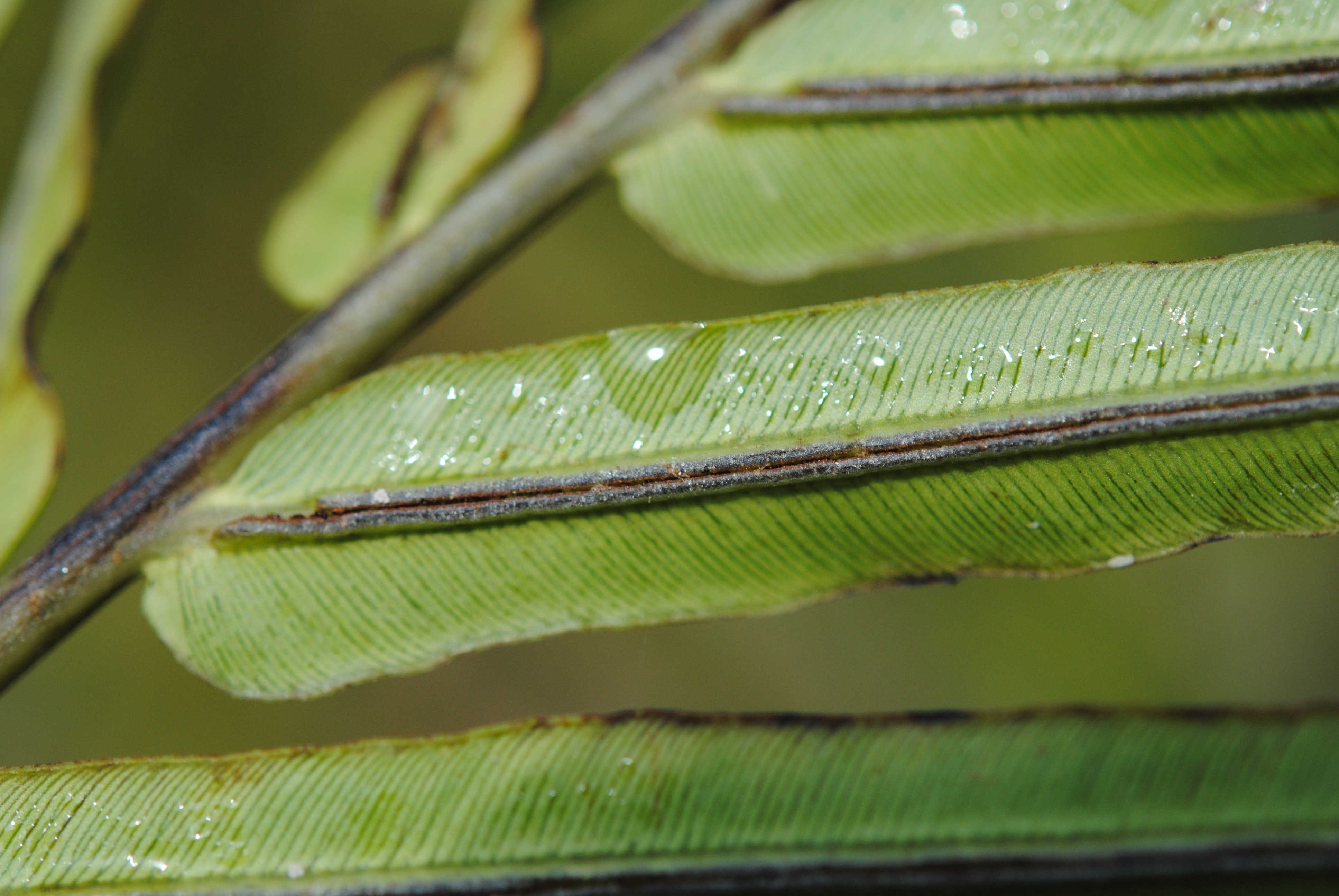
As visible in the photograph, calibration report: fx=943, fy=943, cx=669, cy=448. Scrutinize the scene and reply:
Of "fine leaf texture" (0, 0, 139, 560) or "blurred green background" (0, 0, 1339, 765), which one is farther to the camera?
"blurred green background" (0, 0, 1339, 765)

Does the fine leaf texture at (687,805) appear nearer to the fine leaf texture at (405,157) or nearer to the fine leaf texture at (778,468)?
the fine leaf texture at (778,468)

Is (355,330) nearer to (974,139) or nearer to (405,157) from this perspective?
(405,157)

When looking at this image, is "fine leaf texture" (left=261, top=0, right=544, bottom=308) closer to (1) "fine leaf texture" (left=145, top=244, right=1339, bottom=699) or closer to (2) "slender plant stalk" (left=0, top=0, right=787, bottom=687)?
(2) "slender plant stalk" (left=0, top=0, right=787, bottom=687)

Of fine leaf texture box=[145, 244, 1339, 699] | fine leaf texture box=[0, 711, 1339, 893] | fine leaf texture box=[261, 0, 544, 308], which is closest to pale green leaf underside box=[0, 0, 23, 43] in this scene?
fine leaf texture box=[261, 0, 544, 308]

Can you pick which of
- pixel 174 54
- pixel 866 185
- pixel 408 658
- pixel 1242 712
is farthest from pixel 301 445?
pixel 174 54

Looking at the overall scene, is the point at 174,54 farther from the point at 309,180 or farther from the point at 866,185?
the point at 866,185

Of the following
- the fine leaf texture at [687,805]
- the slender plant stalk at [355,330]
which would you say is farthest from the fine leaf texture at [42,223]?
the fine leaf texture at [687,805]
